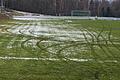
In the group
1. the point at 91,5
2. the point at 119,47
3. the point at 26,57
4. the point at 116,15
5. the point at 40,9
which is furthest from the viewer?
the point at 91,5

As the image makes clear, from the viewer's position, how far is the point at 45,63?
40.5 feet

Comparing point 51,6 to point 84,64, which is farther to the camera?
point 51,6

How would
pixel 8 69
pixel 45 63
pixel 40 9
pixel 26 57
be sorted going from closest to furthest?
pixel 8 69, pixel 45 63, pixel 26 57, pixel 40 9

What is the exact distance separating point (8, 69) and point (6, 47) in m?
5.50

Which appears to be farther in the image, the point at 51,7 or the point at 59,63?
the point at 51,7

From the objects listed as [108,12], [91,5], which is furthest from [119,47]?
[91,5]

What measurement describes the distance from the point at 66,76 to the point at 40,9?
80616 mm

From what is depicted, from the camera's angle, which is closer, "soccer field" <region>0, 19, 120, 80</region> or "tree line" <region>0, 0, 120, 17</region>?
"soccer field" <region>0, 19, 120, 80</region>

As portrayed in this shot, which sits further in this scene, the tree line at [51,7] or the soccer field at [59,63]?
the tree line at [51,7]

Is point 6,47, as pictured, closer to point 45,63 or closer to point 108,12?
point 45,63

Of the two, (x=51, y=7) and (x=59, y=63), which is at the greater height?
(x=51, y=7)

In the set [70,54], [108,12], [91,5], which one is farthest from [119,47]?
[91,5]

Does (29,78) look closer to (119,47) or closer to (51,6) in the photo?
(119,47)

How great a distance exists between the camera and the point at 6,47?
1641 cm
